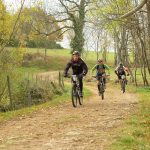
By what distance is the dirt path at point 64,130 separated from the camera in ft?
31.9

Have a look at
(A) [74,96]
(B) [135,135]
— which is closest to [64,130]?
(B) [135,135]

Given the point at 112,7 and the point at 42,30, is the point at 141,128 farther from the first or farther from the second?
the point at 42,30

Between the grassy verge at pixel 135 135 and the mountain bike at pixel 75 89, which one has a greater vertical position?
the mountain bike at pixel 75 89

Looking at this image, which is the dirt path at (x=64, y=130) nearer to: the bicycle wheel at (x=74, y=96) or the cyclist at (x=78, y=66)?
the bicycle wheel at (x=74, y=96)

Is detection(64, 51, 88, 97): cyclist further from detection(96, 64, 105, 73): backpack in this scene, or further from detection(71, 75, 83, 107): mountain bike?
detection(96, 64, 105, 73): backpack

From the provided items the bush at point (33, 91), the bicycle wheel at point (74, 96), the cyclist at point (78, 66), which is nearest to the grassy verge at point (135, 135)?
the bicycle wheel at point (74, 96)

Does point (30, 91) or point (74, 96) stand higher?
point (74, 96)

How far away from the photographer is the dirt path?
9.73m

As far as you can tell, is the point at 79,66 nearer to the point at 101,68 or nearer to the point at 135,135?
the point at 101,68

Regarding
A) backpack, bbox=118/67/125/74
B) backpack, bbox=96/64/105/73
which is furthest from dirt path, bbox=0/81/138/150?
backpack, bbox=118/67/125/74

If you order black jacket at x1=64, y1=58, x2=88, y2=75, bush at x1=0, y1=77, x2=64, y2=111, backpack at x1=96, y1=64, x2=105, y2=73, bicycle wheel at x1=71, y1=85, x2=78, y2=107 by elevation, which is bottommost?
bush at x1=0, y1=77, x2=64, y2=111

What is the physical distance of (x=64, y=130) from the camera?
11641 mm

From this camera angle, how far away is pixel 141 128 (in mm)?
12094

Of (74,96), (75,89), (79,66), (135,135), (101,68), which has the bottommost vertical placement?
(135,135)
